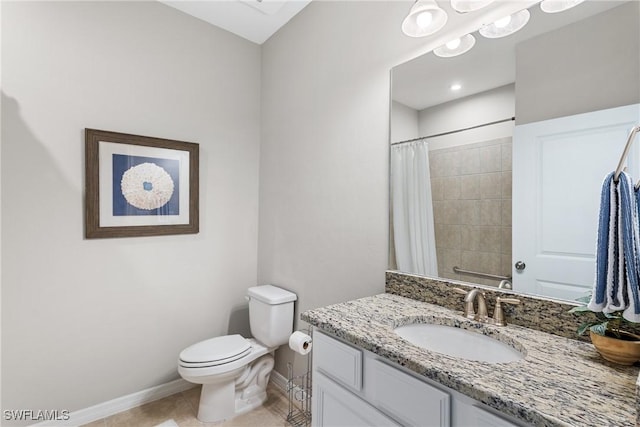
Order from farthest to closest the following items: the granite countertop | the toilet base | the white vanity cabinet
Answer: the toilet base → the white vanity cabinet → the granite countertop

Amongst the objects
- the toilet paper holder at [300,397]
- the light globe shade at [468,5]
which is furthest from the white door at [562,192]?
the toilet paper holder at [300,397]

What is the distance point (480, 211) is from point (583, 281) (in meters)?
0.40

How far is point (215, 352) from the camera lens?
188 centimetres

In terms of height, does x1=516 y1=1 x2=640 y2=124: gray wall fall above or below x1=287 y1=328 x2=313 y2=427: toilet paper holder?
above

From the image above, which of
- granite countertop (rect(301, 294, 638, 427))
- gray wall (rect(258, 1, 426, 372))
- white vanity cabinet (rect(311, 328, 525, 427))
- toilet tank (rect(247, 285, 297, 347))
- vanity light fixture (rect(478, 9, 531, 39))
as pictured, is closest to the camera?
granite countertop (rect(301, 294, 638, 427))

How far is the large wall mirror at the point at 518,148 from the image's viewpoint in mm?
979

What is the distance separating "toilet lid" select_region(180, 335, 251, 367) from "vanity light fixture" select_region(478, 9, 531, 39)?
2.05 metres

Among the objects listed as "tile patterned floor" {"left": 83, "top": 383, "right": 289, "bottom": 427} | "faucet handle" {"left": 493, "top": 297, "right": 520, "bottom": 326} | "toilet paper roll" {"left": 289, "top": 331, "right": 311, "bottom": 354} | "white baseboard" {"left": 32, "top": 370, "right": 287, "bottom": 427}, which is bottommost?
"tile patterned floor" {"left": 83, "top": 383, "right": 289, "bottom": 427}

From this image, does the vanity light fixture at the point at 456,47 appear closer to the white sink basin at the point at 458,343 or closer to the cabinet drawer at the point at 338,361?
the white sink basin at the point at 458,343

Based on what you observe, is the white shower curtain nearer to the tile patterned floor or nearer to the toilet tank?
the toilet tank

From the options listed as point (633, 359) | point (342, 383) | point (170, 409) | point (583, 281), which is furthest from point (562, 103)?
point (170, 409)

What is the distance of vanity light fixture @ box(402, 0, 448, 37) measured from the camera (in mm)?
1238

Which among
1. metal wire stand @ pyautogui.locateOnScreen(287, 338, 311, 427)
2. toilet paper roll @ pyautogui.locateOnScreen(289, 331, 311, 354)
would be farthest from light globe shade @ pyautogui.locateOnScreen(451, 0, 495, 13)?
metal wire stand @ pyautogui.locateOnScreen(287, 338, 311, 427)

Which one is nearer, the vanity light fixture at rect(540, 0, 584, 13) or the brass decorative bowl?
the brass decorative bowl
